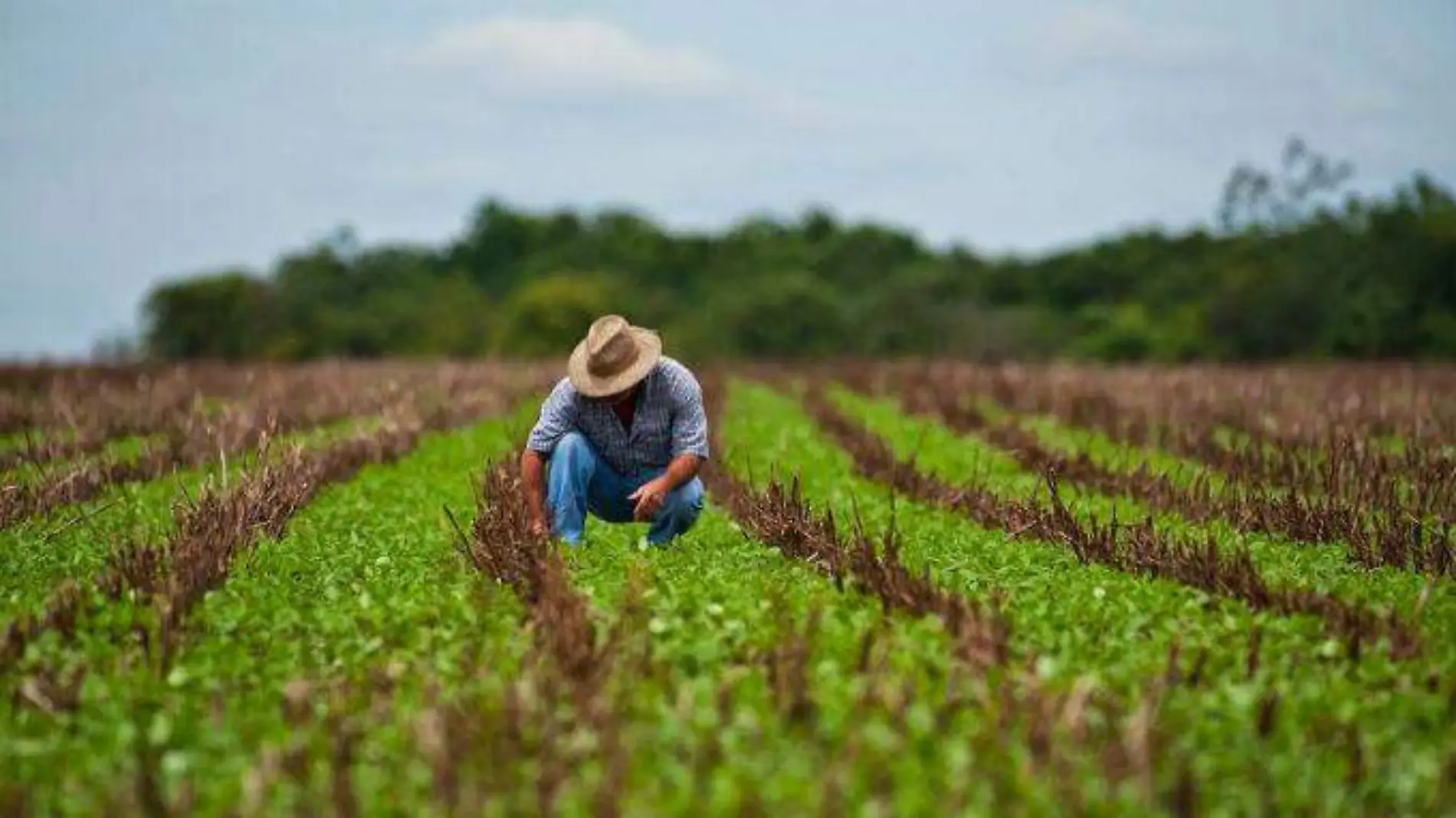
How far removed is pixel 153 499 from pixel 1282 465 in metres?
8.83

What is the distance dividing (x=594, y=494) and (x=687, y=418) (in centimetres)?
84

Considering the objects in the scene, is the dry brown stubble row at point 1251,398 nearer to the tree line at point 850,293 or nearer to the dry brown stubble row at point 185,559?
the dry brown stubble row at point 185,559

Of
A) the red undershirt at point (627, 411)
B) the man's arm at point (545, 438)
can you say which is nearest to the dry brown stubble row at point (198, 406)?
the man's arm at point (545, 438)

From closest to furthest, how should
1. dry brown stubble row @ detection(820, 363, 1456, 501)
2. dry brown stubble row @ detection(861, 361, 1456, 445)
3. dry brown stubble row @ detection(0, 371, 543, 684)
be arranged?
dry brown stubble row @ detection(0, 371, 543, 684)
dry brown stubble row @ detection(820, 363, 1456, 501)
dry brown stubble row @ detection(861, 361, 1456, 445)

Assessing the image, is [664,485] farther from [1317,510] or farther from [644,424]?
[1317,510]

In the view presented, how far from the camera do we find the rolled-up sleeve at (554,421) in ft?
28.7

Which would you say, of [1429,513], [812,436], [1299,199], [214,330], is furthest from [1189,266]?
[1429,513]

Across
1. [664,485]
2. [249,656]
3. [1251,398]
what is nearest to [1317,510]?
[664,485]

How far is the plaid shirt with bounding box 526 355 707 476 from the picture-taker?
28.5 feet

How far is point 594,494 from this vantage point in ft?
29.9

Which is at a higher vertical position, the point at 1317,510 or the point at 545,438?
the point at 545,438

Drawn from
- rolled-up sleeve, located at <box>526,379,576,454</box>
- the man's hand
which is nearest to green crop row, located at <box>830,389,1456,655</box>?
the man's hand

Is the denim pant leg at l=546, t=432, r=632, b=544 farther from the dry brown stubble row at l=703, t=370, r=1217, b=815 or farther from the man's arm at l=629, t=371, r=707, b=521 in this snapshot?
the dry brown stubble row at l=703, t=370, r=1217, b=815

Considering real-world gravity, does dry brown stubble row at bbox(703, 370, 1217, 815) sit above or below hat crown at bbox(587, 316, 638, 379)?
below
